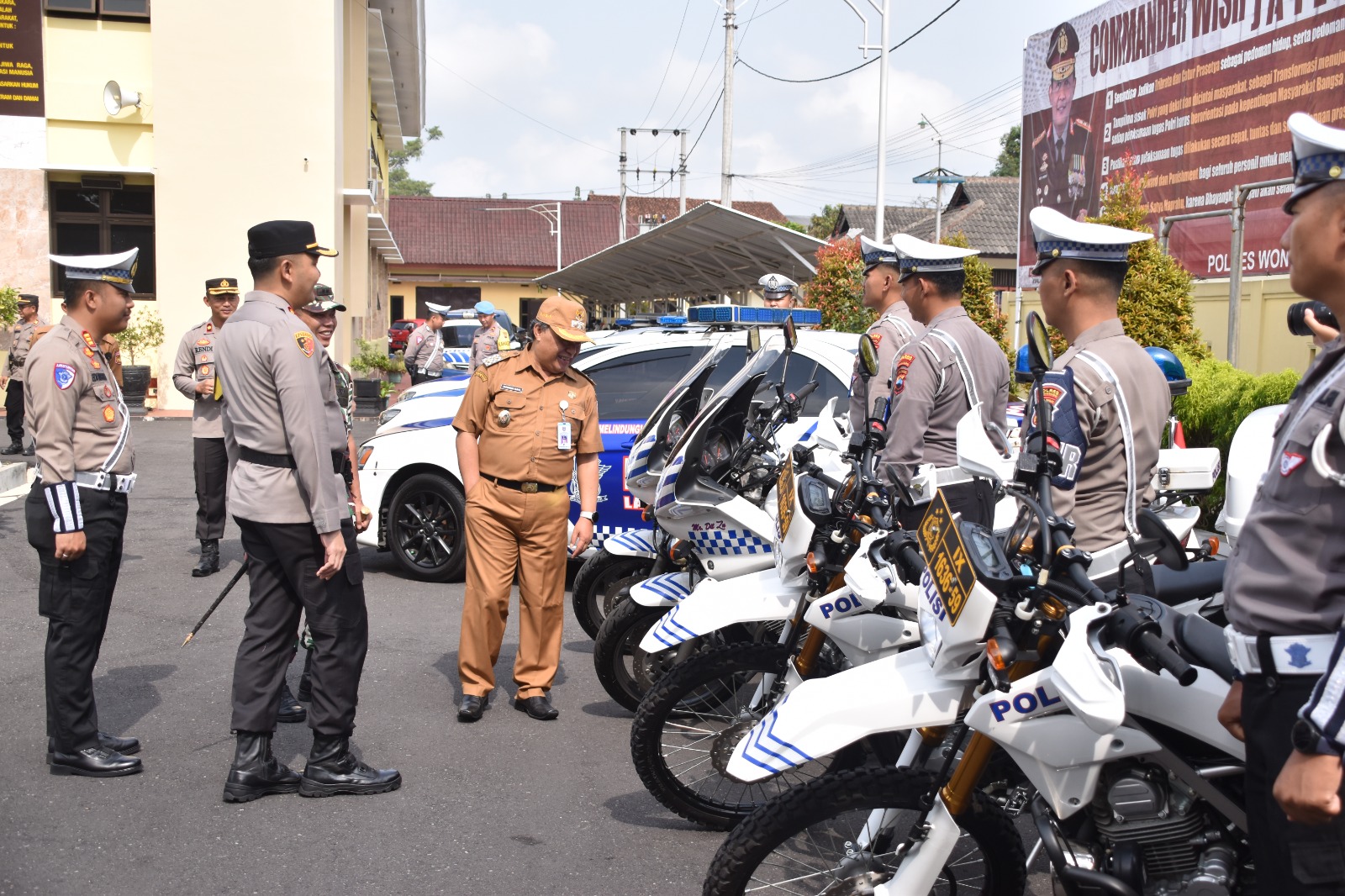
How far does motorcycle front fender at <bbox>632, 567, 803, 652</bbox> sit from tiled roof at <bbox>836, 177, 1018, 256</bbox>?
38.8 metres

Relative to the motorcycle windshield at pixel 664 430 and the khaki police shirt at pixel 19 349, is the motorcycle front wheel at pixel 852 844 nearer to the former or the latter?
the motorcycle windshield at pixel 664 430

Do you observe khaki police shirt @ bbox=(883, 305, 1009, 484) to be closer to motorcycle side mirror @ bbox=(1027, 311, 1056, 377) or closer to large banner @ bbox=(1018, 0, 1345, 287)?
motorcycle side mirror @ bbox=(1027, 311, 1056, 377)

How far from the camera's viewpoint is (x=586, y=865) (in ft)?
13.4

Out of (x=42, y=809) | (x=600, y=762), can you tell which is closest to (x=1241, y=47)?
(x=600, y=762)

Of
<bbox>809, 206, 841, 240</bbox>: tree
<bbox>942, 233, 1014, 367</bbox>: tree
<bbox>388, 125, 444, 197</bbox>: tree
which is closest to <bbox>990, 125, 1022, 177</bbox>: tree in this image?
<bbox>809, 206, 841, 240</bbox>: tree

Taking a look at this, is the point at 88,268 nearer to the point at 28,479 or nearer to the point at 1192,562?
the point at 1192,562

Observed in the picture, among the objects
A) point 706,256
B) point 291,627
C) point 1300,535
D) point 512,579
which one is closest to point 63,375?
point 291,627

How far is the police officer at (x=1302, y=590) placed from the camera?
206 centimetres

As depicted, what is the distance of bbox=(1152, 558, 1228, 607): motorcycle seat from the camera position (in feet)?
9.95

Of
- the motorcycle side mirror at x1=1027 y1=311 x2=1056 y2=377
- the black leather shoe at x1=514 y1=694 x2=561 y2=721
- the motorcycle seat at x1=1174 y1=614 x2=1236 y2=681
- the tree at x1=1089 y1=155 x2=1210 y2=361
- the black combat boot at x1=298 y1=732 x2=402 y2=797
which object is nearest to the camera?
the motorcycle seat at x1=1174 y1=614 x2=1236 y2=681

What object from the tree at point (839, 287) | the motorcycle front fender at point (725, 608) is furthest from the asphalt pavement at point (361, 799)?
the tree at point (839, 287)

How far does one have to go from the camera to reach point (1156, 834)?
2740 millimetres

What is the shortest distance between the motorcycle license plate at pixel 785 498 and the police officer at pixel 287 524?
63.6 inches

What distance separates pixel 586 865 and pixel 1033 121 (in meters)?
23.6
